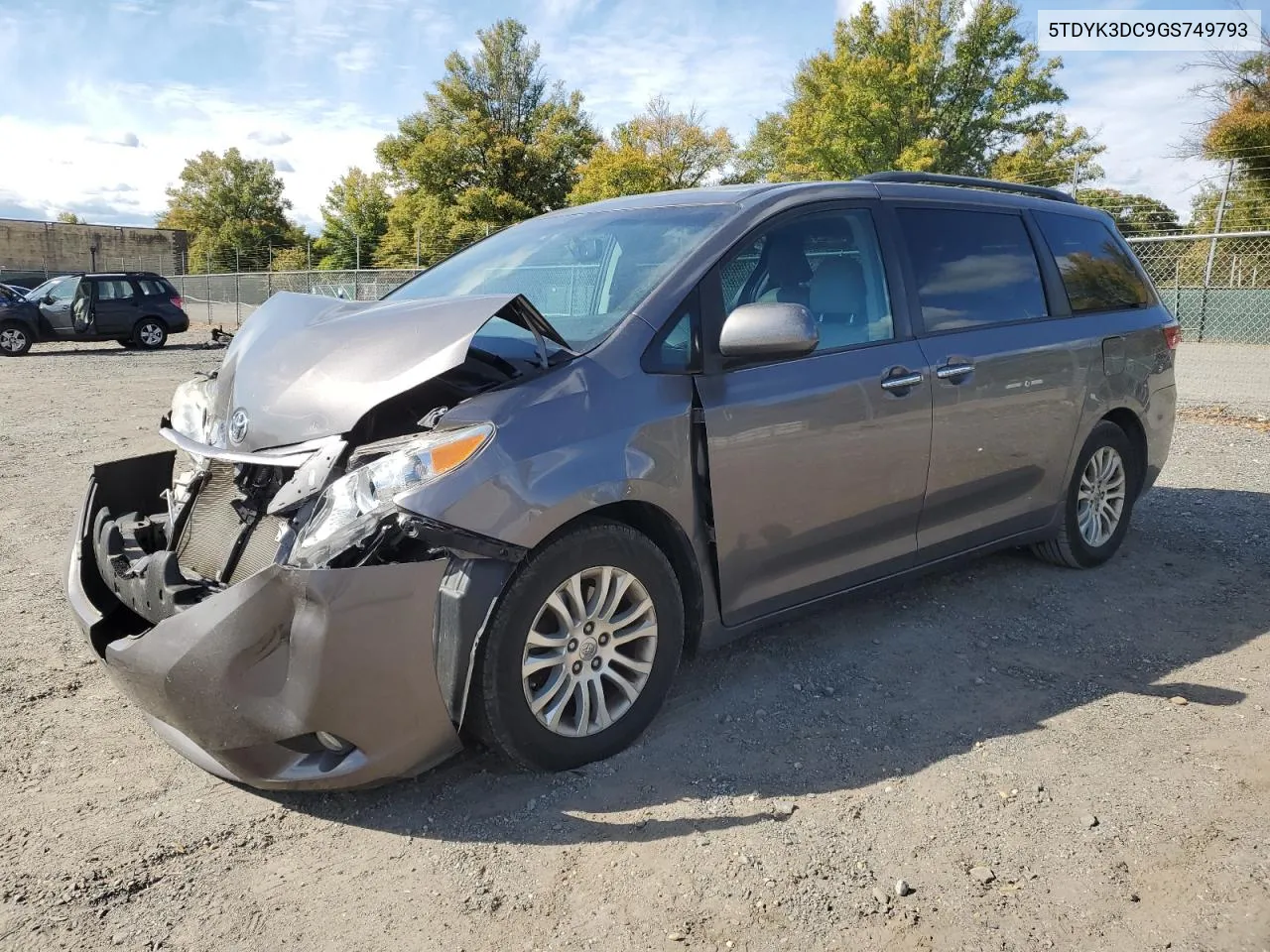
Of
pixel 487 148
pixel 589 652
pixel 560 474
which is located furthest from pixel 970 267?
pixel 487 148

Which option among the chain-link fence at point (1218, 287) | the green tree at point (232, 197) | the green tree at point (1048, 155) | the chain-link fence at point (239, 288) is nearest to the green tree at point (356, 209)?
the green tree at point (232, 197)

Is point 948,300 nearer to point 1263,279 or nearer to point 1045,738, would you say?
point 1045,738

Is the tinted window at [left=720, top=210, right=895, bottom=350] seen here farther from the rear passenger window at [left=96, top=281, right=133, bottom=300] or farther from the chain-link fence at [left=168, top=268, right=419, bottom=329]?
the chain-link fence at [left=168, top=268, right=419, bottom=329]

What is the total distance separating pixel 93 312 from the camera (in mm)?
20016

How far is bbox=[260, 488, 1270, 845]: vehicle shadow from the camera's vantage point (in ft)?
9.28

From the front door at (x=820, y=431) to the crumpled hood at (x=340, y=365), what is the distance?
778mm

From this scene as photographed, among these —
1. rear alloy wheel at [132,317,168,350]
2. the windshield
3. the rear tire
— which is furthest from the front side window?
the rear tire

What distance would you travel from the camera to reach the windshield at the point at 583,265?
3295mm

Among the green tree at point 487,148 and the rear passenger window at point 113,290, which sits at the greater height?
the green tree at point 487,148

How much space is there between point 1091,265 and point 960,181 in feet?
2.84

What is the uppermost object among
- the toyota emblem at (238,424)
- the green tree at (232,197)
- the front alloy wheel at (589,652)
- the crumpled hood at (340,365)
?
the green tree at (232,197)

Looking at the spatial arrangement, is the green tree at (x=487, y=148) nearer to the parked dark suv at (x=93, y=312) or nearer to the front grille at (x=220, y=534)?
the parked dark suv at (x=93, y=312)

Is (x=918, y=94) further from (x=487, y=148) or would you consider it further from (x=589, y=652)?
(x=589, y=652)

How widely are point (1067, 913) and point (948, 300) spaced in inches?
97.9
